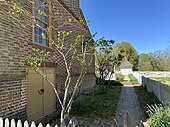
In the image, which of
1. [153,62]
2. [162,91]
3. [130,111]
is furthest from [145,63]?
[130,111]

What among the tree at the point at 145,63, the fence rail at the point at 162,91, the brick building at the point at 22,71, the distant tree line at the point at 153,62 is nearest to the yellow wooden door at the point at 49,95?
the brick building at the point at 22,71

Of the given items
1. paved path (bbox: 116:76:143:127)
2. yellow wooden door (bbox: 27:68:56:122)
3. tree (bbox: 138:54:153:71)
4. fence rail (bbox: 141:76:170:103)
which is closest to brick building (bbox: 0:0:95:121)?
yellow wooden door (bbox: 27:68:56:122)

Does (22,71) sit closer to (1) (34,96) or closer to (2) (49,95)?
(1) (34,96)

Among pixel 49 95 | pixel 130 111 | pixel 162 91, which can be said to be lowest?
pixel 130 111

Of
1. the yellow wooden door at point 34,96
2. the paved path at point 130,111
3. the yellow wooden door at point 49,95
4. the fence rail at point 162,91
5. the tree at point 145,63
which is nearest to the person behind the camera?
the yellow wooden door at point 34,96

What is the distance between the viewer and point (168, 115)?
179 inches

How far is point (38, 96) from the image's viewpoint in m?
5.96

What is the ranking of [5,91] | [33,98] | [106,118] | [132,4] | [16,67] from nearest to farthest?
1. [5,91]
2. [16,67]
3. [33,98]
4. [106,118]
5. [132,4]

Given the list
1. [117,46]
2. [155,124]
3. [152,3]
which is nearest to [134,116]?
[155,124]

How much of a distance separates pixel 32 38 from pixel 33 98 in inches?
87.8

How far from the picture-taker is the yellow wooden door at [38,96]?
546cm

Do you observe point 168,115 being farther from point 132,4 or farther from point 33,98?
point 132,4

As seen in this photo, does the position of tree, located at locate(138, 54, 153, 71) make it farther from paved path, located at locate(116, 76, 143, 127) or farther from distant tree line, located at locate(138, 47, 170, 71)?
paved path, located at locate(116, 76, 143, 127)

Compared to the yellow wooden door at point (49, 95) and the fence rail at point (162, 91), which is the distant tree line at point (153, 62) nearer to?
the fence rail at point (162, 91)
